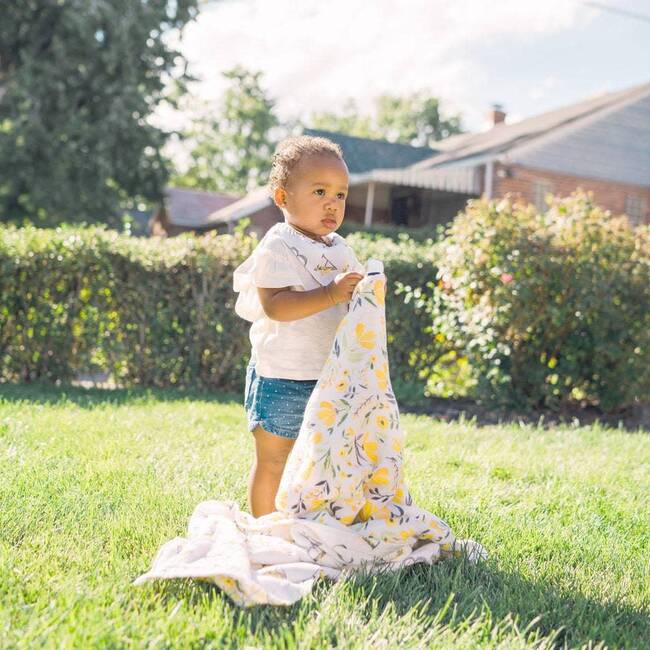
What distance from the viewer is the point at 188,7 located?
21.5 m

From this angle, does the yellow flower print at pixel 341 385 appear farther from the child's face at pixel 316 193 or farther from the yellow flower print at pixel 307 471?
the child's face at pixel 316 193

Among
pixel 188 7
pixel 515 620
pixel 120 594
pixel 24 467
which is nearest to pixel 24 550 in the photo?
pixel 120 594

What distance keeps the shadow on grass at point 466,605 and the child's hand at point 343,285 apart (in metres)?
0.97

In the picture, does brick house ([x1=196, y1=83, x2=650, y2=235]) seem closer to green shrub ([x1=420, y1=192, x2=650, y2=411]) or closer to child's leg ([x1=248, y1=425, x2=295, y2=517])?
green shrub ([x1=420, y1=192, x2=650, y2=411])

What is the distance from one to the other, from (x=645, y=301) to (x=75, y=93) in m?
16.6

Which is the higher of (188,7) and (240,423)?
(188,7)

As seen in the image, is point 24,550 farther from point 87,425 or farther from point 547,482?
point 547,482

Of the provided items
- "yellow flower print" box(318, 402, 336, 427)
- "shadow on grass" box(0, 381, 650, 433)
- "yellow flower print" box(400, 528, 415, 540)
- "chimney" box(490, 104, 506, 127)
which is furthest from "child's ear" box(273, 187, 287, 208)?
"chimney" box(490, 104, 506, 127)

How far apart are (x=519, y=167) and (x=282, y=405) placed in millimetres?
20932

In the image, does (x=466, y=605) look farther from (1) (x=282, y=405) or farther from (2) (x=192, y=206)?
(2) (x=192, y=206)

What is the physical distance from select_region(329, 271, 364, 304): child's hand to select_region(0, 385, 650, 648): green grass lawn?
3.22 feet

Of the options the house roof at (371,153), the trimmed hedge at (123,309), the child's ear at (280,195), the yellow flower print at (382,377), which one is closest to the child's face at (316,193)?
the child's ear at (280,195)

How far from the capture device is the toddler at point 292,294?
282cm

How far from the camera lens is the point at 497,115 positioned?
3078cm
